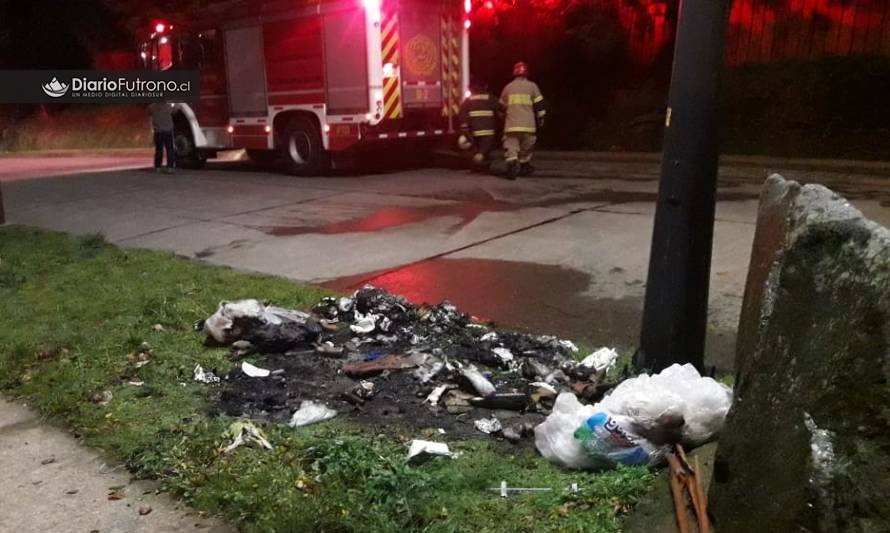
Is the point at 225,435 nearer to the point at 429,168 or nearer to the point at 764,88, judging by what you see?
the point at 429,168

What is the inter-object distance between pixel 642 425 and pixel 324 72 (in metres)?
11.8

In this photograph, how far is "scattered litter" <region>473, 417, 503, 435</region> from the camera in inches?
140

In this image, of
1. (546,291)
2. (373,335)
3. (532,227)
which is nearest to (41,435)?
(373,335)

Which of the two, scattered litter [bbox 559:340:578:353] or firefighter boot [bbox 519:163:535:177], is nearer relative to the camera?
scattered litter [bbox 559:340:578:353]

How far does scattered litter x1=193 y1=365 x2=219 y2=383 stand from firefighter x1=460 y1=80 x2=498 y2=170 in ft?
29.9

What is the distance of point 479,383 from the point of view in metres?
3.92

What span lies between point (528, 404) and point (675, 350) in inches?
29.7

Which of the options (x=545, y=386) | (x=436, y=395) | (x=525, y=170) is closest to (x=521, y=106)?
(x=525, y=170)

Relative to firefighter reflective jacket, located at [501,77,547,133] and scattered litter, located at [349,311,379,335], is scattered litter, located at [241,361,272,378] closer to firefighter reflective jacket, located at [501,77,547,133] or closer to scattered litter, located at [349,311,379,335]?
scattered litter, located at [349,311,379,335]

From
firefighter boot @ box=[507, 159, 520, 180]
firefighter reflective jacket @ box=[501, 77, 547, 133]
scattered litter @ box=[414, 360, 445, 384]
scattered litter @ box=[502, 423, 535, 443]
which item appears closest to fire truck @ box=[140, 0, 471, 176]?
firefighter reflective jacket @ box=[501, 77, 547, 133]

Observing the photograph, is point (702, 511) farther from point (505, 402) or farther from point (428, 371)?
point (428, 371)

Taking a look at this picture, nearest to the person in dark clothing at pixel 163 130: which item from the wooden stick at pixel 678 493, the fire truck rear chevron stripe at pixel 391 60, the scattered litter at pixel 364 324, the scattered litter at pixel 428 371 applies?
the fire truck rear chevron stripe at pixel 391 60

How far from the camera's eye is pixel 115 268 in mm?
7012

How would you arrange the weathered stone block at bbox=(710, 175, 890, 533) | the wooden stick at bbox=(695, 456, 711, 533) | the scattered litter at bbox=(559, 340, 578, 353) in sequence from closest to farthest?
the weathered stone block at bbox=(710, 175, 890, 533)
the wooden stick at bbox=(695, 456, 711, 533)
the scattered litter at bbox=(559, 340, 578, 353)
